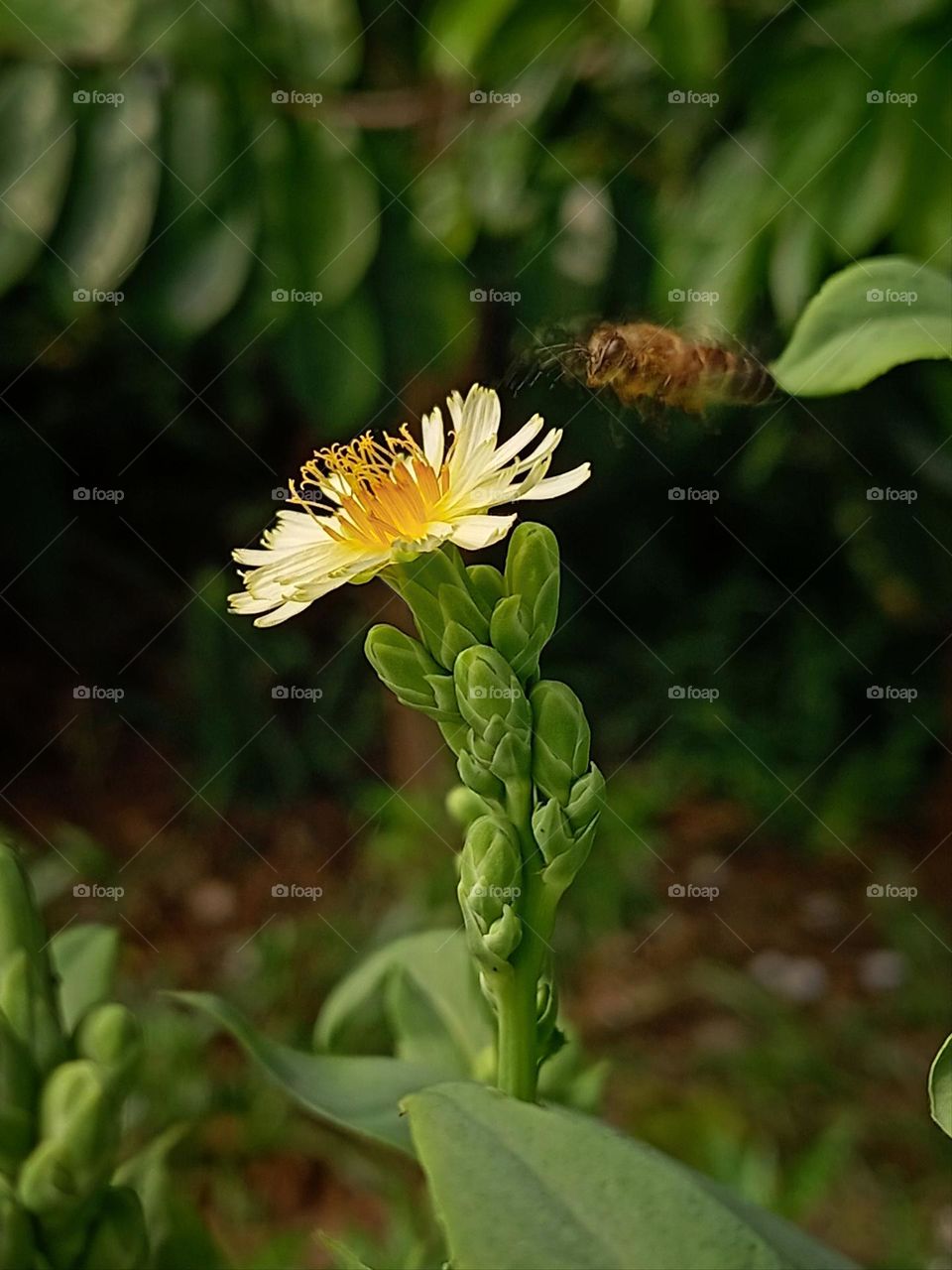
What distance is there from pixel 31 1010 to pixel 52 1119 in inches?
1.3

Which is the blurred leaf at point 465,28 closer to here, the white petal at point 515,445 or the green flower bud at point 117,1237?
the white petal at point 515,445

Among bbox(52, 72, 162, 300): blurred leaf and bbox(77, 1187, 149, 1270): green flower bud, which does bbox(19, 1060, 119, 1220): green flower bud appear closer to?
bbox(77, 1187, 149, 1270): green flower bud

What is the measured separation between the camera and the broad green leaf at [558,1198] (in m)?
0.31

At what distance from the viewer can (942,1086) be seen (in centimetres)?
35

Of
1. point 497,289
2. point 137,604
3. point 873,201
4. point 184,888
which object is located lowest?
point 184,888

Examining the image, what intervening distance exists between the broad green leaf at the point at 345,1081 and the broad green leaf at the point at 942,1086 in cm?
16

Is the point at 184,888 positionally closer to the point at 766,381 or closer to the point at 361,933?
the point at 361,933

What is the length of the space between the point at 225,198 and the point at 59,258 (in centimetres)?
17

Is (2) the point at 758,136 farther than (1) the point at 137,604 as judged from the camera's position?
No

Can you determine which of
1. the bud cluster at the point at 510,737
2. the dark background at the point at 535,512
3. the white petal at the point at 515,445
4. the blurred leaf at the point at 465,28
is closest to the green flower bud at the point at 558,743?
the bud cluster at the point at 510,737

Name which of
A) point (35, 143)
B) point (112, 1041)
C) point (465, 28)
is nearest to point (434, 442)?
point (112, 1041)

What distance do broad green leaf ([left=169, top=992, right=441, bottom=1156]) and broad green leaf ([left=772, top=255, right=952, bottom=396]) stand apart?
0.87 feet

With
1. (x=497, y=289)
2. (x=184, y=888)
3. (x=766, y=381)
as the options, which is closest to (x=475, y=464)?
(x=766, y=381)

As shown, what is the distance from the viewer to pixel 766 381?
0.60m
